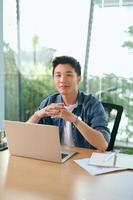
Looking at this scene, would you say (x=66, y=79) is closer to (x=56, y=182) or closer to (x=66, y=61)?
(x=66, y=61)

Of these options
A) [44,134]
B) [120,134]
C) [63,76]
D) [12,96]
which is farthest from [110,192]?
[12,96]

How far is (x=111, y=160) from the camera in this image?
1596 millimetres

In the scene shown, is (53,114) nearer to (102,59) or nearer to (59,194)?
(59,194)

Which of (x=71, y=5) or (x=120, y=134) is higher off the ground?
(x=71, y=5)

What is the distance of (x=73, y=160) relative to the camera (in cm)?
163

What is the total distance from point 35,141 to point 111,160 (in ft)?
1.33

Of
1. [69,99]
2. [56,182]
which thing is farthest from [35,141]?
[69,99]

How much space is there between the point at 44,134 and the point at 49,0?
232 centimetres

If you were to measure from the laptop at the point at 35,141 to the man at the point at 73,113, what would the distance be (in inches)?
9.2

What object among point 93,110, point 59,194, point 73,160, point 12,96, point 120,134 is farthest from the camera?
point 12,96

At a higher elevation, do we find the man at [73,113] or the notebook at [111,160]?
the man at [73,113]

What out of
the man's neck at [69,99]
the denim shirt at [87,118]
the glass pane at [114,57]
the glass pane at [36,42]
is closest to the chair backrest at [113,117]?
the denim shirt at [87,118]

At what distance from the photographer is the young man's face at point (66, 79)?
6.81 feet

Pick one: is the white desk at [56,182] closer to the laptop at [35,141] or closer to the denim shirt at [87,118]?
the laptop at [35,141]
